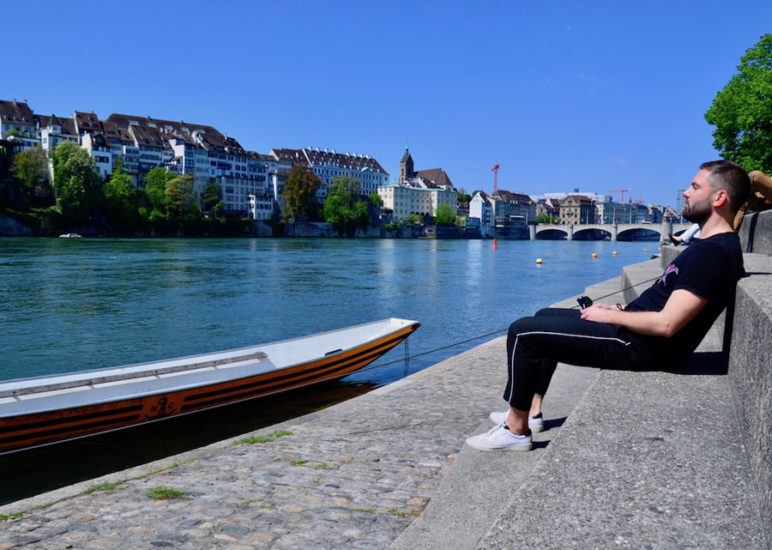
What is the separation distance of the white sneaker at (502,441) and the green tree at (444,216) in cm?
15304

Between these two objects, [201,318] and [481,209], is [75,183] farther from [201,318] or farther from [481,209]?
[481,209]

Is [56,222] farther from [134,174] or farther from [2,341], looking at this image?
[2,341]

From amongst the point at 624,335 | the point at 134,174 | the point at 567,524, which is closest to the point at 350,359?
the point at 624,335

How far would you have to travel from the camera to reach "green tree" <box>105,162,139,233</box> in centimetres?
9275

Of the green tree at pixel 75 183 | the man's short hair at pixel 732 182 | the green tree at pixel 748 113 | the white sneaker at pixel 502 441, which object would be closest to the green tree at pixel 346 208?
the green tree at pixel 75 183

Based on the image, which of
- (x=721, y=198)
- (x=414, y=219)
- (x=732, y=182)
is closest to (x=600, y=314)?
(x=721, y=198)

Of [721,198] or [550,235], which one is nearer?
[721,198]

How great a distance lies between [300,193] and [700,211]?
122872 millimetres

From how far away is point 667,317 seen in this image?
324 cm

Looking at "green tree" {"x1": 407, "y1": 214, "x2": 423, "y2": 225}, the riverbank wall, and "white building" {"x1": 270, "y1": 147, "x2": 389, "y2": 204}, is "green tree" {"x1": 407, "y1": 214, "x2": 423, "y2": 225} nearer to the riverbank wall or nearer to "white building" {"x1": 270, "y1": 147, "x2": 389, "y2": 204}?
"white building" {"x1": 270, "y1": 147, "x2": 389, "y2": 204}

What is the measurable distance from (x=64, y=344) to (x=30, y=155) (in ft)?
299

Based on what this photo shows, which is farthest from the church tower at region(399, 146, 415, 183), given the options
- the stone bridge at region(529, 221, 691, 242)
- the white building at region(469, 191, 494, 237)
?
the stone bridge at region(529, 221, 691, 242)

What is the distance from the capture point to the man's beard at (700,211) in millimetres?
3482

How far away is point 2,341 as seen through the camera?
15477 mm
